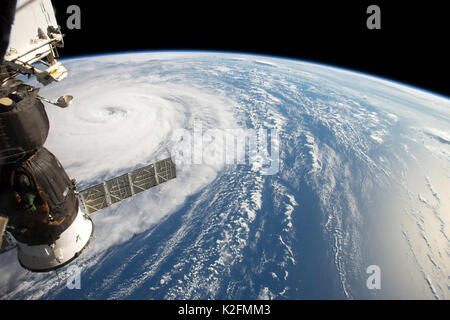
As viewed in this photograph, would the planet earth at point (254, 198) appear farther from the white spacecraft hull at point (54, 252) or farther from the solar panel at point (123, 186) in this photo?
the solar panel at point (123, 186)

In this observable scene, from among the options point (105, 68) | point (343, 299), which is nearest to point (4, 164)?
point (343, 299)

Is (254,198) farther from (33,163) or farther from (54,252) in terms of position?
(33,163)

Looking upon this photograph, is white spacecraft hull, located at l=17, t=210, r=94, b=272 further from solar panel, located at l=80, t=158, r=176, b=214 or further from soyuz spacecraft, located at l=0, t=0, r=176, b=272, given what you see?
solar panel, located at l=80, t=158, r=176, b=214

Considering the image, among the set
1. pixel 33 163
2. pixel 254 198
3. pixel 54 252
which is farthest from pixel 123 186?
pixel 254 198

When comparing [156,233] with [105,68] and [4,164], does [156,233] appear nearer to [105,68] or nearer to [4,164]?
[4,164]
